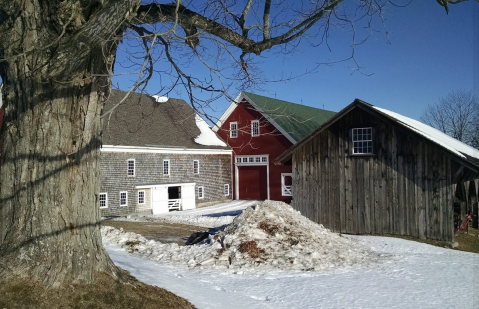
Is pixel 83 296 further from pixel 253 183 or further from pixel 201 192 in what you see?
pixel 253 183

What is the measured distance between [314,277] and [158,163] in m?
21.8

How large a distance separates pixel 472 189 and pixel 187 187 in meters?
19.6

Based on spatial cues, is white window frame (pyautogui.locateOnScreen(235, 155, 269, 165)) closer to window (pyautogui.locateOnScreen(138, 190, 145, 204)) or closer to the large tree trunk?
window (pyautogui.locateOnScreen(138, 190, 145, 204))

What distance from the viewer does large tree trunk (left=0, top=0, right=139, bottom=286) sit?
19.0ft

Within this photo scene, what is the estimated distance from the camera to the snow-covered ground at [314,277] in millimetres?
7973

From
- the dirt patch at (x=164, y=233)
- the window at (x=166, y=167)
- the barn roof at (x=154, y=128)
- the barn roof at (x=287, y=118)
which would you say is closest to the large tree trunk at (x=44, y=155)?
the dirt patch at (x=164, y=233)

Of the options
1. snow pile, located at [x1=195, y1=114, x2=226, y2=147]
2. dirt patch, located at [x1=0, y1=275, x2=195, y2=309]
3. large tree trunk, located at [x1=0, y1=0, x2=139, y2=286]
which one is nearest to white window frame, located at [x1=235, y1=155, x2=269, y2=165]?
snow pile, located at [x1=195, y1=114, x2=226, y2=147]

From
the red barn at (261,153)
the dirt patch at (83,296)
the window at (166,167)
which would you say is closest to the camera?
the dirt patch at (83,296)

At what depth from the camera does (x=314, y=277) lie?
987 centimetres

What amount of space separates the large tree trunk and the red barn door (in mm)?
28105

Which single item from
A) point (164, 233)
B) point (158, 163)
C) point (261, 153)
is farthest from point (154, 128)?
point (164, 233)

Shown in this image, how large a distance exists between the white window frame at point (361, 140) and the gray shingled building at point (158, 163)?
466 inches

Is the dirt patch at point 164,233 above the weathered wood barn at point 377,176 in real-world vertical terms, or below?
below

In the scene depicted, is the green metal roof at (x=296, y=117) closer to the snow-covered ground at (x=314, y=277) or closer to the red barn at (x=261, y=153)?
the red barn at (x=261, y=153)
